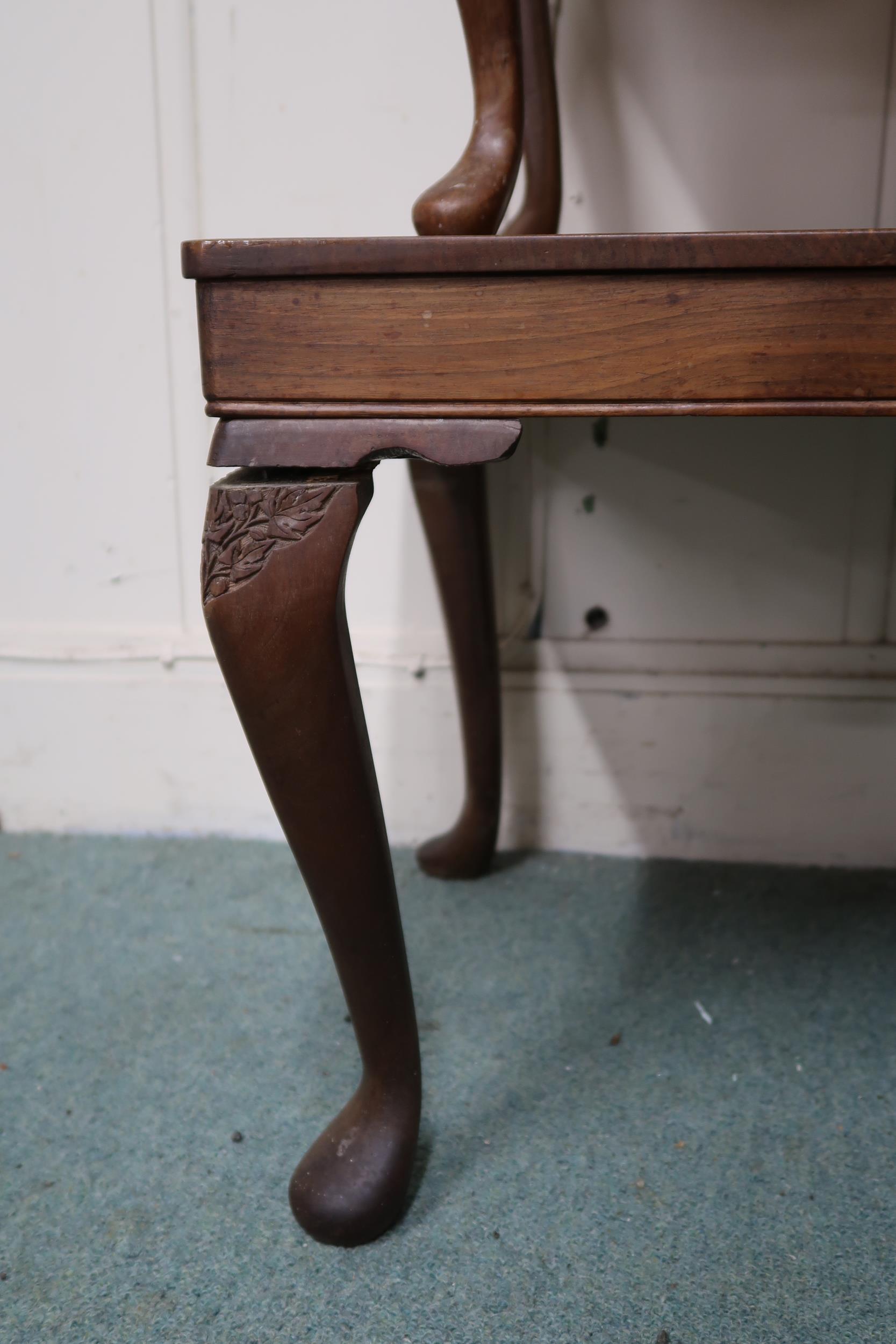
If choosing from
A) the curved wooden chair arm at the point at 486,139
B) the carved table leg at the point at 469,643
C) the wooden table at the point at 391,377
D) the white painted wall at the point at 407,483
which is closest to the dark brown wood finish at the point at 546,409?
the wooden table at the point at 391,377

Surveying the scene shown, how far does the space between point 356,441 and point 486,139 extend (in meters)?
0.19

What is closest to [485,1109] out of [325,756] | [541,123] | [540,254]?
[325,756]

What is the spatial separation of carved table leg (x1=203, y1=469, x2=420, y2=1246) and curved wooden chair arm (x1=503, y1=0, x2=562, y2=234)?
1.61 ft

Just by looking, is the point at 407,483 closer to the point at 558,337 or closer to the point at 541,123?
the point at 541,123

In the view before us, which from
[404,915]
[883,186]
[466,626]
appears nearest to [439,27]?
[883,186]

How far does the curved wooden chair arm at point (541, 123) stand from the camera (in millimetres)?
827

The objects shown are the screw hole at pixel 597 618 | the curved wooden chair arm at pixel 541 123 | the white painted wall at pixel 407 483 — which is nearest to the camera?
the curved wooden chair arm at pixel 541 123

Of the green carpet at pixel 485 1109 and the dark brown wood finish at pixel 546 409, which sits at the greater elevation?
the dark brown wood finish at pixel 546 409

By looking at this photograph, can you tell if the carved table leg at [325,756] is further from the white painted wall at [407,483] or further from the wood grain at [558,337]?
the white painted wall at [407,483]

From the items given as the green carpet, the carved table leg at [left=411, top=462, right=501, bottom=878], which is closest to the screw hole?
the carved table leg at [left=411, top=462, right=501, bottom=878]

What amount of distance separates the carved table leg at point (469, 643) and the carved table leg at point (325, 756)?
15.5 inches

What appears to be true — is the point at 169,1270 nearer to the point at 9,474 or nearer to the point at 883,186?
the point at 9,474

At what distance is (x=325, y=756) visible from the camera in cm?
49

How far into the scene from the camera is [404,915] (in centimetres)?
92
